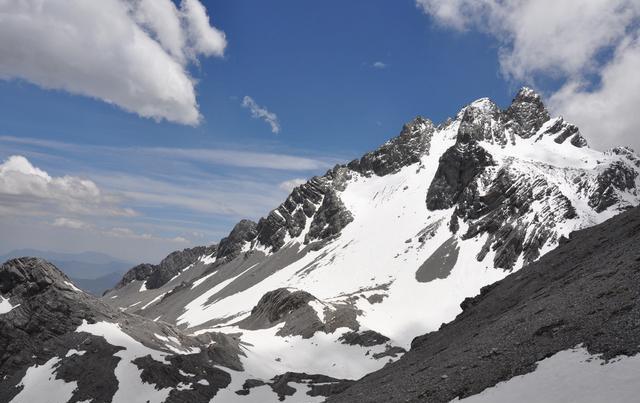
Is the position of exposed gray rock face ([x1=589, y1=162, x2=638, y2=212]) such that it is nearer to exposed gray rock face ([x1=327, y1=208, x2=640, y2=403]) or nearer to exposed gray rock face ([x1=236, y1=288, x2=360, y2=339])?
exposed gray rock face ([x1=236, y1=288, x2=360, y2=339])

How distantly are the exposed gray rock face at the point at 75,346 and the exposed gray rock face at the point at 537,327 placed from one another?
38628mm

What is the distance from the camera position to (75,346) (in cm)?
7769

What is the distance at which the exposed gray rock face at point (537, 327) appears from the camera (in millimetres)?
27906

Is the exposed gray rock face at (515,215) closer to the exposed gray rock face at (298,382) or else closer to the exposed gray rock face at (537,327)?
the exposed gray rock face at (298,382)

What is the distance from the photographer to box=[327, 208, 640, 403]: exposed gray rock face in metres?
27.9

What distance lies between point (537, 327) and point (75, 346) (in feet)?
238

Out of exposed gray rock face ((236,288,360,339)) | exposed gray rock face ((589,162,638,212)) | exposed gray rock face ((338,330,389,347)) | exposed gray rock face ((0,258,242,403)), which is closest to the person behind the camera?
exposed gray rock face ((0,258,242,403))

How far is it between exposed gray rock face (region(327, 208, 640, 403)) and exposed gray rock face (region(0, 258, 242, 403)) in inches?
1521

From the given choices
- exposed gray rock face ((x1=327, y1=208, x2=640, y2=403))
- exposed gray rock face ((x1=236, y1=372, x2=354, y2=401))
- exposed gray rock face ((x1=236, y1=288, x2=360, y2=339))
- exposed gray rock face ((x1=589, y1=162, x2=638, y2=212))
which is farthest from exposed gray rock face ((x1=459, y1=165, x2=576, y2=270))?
exposed gray rock face ((x1=327, y1=208, x2=640, y2=403))

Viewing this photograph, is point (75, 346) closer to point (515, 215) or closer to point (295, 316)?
point (295, 316)

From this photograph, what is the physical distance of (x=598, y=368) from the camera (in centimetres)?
2247

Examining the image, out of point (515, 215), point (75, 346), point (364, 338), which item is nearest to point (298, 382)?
point (364, 338)

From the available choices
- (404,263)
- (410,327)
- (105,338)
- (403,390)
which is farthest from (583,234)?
(404,263)

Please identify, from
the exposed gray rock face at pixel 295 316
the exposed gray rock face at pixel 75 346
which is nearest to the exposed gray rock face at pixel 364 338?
the exposed gray rock face at pixel 295 316
